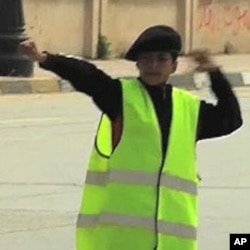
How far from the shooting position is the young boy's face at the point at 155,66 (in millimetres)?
4895

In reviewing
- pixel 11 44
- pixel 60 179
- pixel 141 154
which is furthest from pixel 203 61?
pixel 11 44

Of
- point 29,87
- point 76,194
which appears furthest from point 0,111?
point 76,194

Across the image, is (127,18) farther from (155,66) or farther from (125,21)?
(155,66)

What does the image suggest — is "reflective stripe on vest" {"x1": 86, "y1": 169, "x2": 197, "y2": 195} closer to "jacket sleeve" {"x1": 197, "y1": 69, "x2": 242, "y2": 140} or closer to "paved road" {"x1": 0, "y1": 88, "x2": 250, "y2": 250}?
"jacket sleeve" {"x1": 197, "y1": 69, "x2": 242, "y2": 140}

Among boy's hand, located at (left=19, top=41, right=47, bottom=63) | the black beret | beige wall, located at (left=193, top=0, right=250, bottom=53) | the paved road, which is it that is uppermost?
the black beret

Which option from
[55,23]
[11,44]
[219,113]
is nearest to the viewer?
[219,113]

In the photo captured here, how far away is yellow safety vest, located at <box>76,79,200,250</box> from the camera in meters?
4.77

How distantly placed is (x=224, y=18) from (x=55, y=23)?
232 inches

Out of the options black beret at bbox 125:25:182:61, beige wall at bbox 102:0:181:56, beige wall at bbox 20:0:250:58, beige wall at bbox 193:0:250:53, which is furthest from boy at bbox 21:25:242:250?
beige wall at bbox 193:0:250:53

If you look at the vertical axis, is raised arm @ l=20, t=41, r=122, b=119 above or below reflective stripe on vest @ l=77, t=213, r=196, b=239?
above

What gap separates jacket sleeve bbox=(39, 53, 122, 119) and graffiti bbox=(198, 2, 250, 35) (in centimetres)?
2630

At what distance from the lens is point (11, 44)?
21.4 m

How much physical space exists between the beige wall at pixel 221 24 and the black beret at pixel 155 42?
2577 cm

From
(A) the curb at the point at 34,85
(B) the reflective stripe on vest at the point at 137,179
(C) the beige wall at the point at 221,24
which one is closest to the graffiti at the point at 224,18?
(C) the beige wall at the point at 221,24
